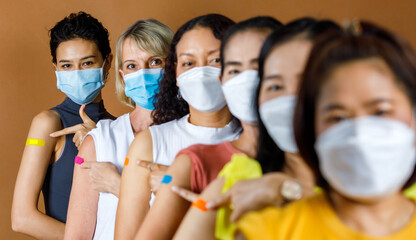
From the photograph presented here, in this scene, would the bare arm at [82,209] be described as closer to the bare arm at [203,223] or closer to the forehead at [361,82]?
the bare arm at [203,223]

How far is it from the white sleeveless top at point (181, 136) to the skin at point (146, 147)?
0.02 meters

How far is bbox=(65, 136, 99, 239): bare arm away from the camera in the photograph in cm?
192

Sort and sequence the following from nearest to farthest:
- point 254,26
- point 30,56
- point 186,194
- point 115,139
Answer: point 186,194 → point 254,26 → point 115,139 → point 30,56

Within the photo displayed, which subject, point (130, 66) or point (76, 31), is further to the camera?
point (76, 31)

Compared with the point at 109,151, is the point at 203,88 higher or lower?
higher

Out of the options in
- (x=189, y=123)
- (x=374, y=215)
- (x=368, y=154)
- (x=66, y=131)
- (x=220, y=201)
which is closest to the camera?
(x=368, y=154)

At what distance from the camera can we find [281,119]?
112 centimetres

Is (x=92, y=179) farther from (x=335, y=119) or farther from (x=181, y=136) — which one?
(x=335, y=119)

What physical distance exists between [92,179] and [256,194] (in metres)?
1.01

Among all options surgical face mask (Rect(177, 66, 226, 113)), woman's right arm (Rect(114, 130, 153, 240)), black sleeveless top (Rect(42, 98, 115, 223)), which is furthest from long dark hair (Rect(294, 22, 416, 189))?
black sleeveless top (Rect(42, 98, 115, 223))

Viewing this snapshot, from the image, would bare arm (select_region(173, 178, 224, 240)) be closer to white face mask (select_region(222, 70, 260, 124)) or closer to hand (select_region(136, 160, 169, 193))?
white face mask (select_region(222, 70, 260, 124))

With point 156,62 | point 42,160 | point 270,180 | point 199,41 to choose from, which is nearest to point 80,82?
point 42,160

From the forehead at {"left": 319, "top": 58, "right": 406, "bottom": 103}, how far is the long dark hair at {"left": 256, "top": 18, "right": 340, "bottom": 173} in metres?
0.22

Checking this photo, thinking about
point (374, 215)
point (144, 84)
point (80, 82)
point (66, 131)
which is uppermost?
point (374, 215)
